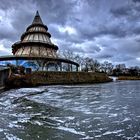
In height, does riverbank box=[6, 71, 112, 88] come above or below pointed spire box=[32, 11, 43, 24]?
below

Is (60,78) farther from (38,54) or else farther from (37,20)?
(37,20)

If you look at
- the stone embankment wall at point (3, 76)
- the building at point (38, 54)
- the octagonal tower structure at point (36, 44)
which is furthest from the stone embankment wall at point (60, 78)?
the octagonal tower structure at point (36, 44)

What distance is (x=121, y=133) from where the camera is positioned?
698 centimetres

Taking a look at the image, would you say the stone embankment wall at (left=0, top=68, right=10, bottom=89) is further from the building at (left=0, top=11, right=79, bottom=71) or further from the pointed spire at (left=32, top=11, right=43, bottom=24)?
the pointed spire at (left=32, top=11, right=43, bottom=24)

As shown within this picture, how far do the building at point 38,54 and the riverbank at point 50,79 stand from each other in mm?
11204

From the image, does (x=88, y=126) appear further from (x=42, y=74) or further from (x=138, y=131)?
(x=42, y=74)

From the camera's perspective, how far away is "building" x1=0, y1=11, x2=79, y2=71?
54.1 metres

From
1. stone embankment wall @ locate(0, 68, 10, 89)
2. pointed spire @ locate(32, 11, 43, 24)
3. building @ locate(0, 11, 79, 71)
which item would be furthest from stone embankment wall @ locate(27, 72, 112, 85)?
pointed spire @ locate(32, 11, 43, 24)

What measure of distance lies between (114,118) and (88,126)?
72.2 inches

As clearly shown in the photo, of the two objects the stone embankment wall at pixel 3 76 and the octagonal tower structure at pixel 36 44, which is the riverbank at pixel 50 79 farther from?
the octagonal tower structure at pixel 36 44

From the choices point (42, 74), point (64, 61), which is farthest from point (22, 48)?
point (42, 74)

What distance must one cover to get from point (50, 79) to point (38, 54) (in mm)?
20192

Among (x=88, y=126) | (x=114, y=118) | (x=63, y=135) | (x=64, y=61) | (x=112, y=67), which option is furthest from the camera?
(x=112, y=67)

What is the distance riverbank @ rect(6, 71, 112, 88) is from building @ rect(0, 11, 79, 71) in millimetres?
11204
